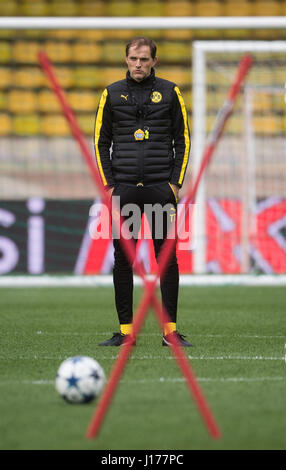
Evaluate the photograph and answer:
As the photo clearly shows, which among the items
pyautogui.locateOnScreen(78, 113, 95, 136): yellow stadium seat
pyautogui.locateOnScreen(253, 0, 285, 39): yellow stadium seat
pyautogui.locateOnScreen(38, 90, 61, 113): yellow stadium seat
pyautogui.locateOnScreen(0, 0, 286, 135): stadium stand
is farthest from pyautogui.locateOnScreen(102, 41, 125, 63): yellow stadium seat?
pyautogui.locateOnScreen(253, 0, 285, 39): yellow stadium seat

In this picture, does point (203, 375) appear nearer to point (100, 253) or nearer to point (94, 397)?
point (94, 397)

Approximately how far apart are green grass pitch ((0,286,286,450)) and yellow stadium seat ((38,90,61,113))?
5.03m

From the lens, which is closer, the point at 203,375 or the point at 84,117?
the point at 203,375

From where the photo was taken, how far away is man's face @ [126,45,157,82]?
16.8 ft

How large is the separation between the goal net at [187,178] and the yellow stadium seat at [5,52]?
18 mm

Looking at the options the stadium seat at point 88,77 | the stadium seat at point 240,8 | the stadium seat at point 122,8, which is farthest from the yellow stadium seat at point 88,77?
the stadium seat at point 240,8

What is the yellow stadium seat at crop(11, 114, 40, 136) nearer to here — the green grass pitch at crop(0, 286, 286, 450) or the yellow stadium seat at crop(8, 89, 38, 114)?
the yellow stadium seat at crop(8, 89, 38, 114)

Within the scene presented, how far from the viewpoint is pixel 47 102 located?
12.8m

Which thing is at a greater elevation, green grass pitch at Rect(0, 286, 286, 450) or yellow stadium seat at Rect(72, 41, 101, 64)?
yellow stadium seat at Rect(72, 41, 101, 64)

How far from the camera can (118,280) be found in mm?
5465

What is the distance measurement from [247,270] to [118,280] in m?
5.30

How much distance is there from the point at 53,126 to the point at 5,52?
7.10ft

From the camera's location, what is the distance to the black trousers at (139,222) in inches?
210
